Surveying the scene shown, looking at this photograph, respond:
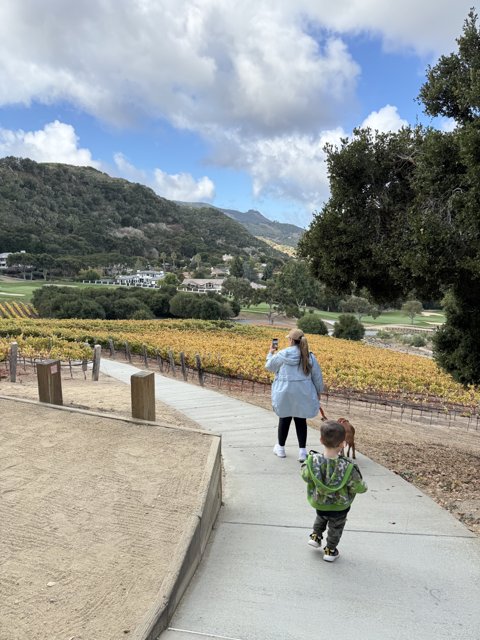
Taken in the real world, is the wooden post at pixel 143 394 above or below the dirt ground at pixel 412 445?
above

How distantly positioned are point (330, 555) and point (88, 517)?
1.90 metres

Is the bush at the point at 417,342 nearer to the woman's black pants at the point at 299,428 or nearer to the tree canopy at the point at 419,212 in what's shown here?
the tree canopy at the point at 419,212

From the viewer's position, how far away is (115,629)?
2795 mm

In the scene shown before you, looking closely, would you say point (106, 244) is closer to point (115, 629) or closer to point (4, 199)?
point (4, 199)

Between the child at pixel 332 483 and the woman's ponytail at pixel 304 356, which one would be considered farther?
the woman's ponytail at pixel 304 356

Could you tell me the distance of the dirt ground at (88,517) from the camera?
2969 millimetres

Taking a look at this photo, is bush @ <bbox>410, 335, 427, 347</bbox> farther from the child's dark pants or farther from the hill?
the hill

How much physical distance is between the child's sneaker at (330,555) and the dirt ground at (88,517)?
3.31 feet

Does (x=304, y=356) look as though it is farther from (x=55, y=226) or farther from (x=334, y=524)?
(x=55, y=226)

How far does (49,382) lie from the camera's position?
24.4 feet

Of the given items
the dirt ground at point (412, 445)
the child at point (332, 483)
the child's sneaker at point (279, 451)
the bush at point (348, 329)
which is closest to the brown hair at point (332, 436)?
the child at point (332, 483)

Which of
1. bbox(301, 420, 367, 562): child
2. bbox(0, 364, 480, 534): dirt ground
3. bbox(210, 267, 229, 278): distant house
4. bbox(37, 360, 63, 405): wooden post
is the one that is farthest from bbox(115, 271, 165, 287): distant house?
bbox(301, 420, 367, 562): child

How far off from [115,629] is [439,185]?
565 cm

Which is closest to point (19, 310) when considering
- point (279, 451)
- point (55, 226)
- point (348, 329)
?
point (348, 329)
